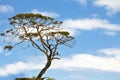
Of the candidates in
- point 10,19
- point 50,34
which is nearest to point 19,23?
point 10,19

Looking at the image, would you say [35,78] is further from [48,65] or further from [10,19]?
[10,19]

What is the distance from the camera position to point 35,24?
34.5 m

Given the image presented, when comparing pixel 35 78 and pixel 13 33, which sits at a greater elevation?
pixel 13 33

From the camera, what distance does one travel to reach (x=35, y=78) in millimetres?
33500

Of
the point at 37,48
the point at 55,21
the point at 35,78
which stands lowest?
the point at 35,78

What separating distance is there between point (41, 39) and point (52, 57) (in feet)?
6.57

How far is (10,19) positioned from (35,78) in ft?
19.6

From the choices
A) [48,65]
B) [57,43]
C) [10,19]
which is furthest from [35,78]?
[10,19]

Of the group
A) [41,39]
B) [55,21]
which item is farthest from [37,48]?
[55,21]

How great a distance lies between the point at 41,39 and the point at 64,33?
7.39 ft

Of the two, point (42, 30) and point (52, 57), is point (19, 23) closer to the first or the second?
point (42, 30)

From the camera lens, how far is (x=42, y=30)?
34656mm

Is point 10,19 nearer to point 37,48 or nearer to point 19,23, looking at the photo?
point 19,23

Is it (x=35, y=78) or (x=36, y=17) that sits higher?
(x=36, y=17)
